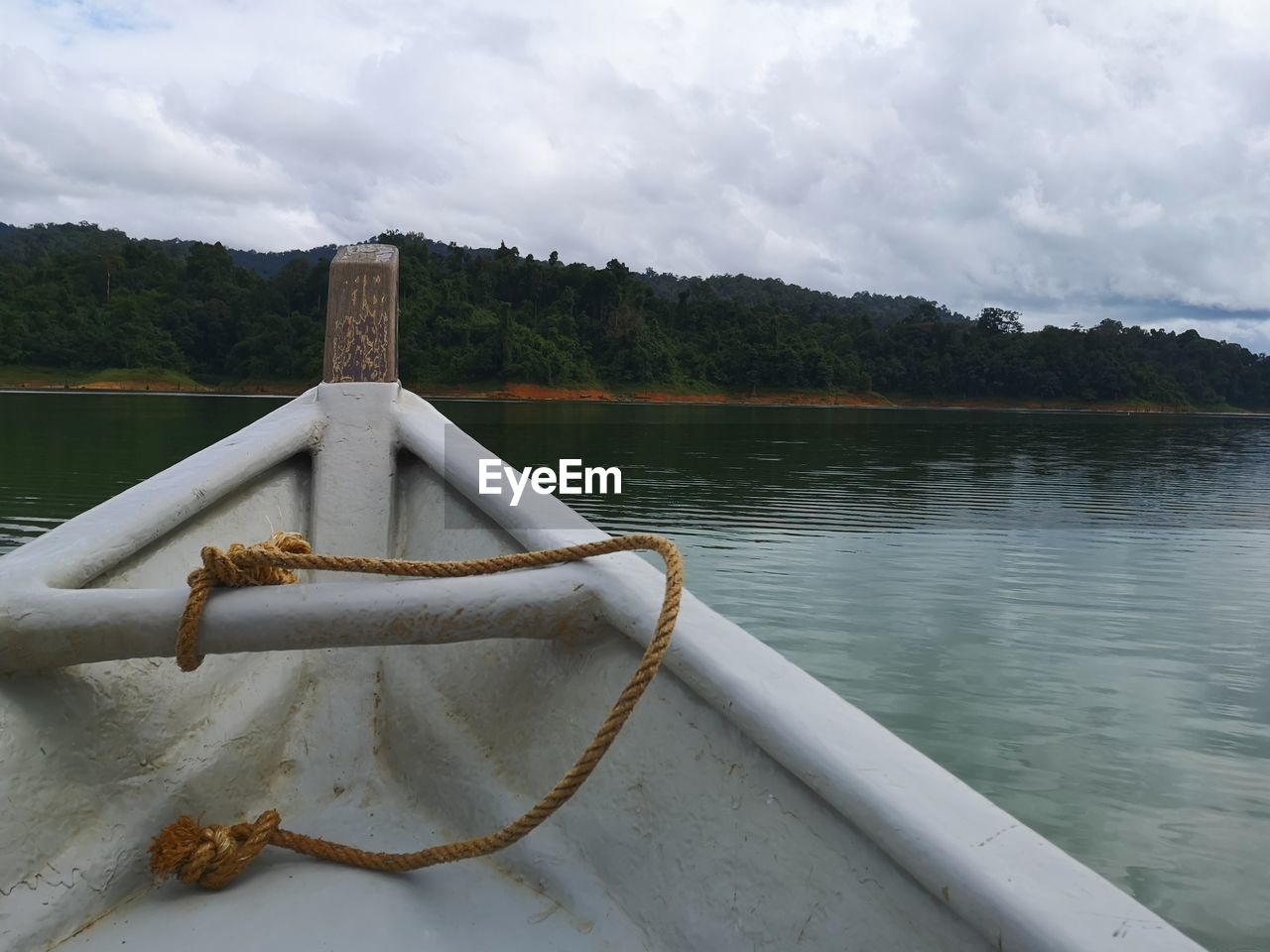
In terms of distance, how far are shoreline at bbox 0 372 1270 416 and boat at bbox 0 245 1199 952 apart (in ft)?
154

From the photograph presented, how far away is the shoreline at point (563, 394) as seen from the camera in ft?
179

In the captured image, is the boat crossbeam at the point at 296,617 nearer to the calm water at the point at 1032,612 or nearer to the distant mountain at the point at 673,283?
the calm water at the point at 1032,612

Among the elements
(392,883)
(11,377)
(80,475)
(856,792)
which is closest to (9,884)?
(392,883)

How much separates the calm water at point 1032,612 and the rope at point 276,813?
8.59 ft

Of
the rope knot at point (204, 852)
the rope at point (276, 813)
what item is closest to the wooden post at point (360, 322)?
the rope at point (276, 813)

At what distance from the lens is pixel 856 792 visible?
110 cm

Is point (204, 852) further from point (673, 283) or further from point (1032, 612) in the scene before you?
point (673, 283)

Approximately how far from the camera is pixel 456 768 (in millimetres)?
1841

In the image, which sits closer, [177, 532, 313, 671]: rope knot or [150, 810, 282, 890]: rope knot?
[177, 532, 313, 671]: rope knot

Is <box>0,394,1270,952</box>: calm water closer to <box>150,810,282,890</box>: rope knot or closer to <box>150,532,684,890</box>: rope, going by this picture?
<box>150,532,684,890</box>: rope

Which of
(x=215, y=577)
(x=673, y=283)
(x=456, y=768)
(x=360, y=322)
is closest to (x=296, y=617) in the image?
(x=215, y=577)

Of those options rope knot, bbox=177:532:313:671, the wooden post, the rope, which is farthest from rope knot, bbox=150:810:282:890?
the wooden post

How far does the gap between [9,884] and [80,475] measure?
654 inches

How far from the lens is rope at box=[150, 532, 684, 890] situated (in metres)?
1.34
